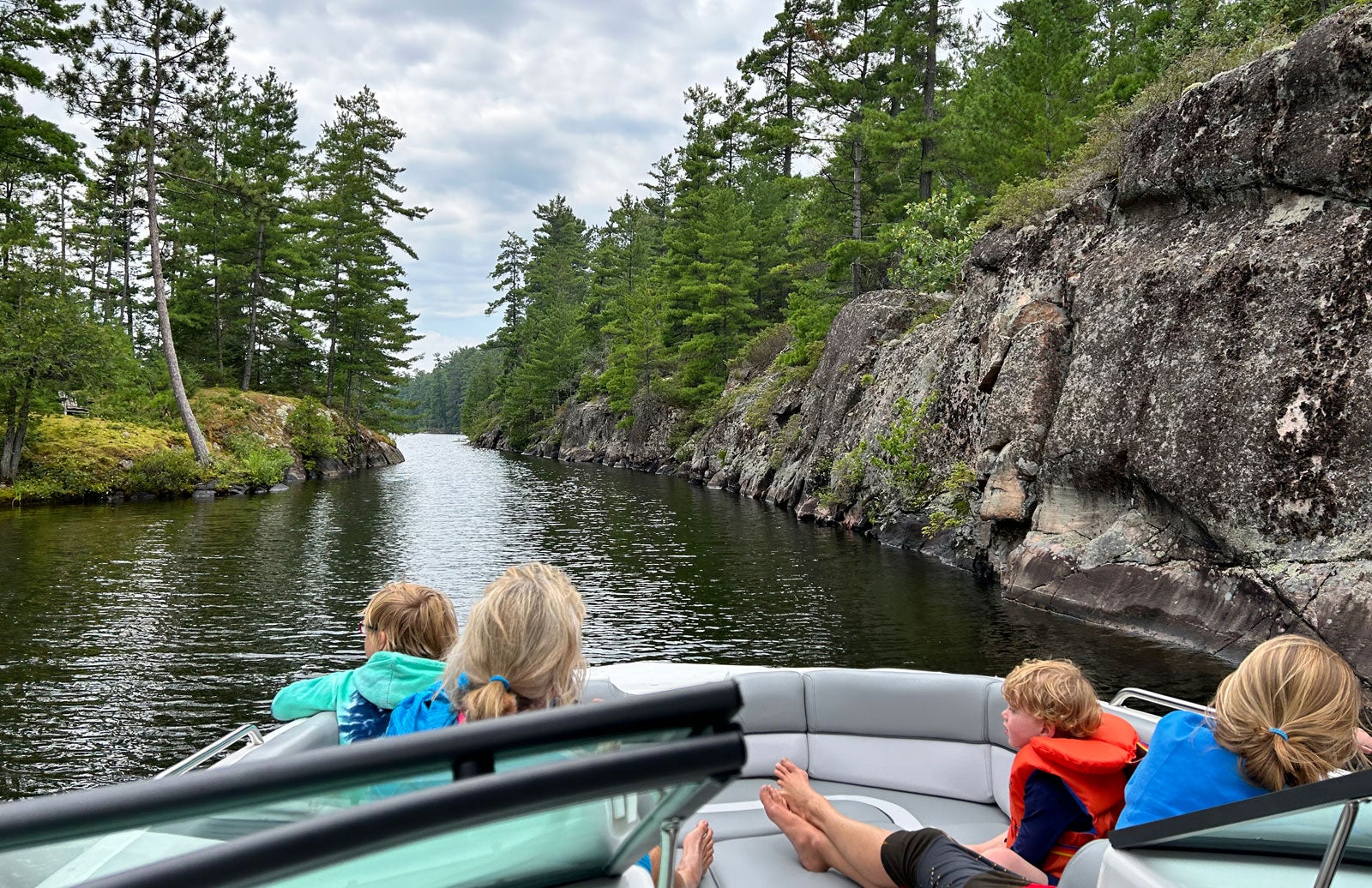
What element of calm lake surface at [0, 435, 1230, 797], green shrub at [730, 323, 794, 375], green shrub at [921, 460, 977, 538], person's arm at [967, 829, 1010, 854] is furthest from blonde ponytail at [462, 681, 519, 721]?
green shrub at [730, 323, 794, 375]

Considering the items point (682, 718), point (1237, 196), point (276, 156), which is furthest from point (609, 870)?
point (276, 156)

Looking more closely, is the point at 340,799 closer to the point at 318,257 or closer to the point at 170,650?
the point at 170,650

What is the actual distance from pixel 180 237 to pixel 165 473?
15.6m

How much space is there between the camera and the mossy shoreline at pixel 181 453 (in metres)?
21.0

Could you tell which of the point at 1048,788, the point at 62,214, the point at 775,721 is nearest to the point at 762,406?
the point at 775,721

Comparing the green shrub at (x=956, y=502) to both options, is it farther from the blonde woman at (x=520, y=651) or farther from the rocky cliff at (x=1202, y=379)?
the blonde woman at (x=520, y=651)

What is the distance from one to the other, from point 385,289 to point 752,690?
41082 mm

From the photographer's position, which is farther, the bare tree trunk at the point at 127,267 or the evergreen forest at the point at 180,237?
the bare tree trunk at the point at 127,267

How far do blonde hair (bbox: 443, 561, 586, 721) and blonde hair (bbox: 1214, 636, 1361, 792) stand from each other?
175 cm

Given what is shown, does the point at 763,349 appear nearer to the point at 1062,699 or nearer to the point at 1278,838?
the point at 1062,699

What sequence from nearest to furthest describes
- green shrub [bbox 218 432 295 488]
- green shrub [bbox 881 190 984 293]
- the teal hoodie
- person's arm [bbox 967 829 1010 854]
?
the teal hoodie
person's arm [bbox 967 829 1010 854]
green shrub [bbox 881 190 984 293]
green shrub [bbox 218 432 295 488]

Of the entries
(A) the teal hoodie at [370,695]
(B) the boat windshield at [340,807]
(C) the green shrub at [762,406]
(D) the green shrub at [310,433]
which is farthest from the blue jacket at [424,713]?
(D) the green shrub at [310,433]

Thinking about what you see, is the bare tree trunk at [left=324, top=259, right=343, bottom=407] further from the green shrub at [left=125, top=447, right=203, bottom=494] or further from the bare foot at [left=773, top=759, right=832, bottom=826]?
the bare foot at [left=773, top=759, right=832, bottom=826]

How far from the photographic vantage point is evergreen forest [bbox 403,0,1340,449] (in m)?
17.8
